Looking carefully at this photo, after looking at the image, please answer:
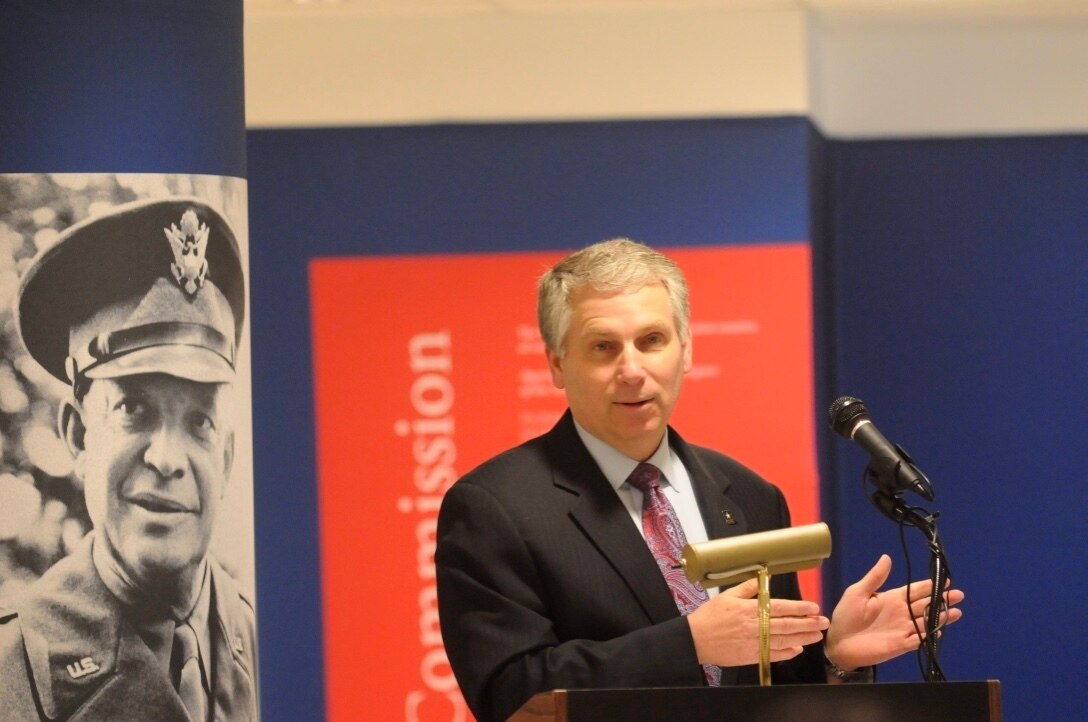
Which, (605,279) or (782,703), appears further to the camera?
(605,279)

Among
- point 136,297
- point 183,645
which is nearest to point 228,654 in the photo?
point 183,645

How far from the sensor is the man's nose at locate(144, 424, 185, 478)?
3477 mm

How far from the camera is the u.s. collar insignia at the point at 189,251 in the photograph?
3.52 m

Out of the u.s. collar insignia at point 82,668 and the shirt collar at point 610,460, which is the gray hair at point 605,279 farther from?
the u.s. collar insignia at point 82,668

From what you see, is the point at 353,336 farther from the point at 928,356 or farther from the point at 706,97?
the point at 928,356

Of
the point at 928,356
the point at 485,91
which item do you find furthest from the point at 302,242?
the point at 928,356

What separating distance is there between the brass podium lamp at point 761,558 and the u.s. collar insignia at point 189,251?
1.69 meters

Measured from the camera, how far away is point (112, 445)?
343cm

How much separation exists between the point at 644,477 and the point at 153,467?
1198 millimetres

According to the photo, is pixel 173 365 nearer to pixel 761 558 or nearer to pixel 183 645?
pixel 183 645

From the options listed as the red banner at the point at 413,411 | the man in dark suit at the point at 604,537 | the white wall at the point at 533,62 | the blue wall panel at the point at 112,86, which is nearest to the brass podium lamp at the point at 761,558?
the man in dark suit at the point at 604,537

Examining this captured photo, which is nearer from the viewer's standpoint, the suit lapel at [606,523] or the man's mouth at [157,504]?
the suit lapel at [606,523]

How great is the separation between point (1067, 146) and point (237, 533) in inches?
157

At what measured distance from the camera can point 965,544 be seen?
6395 millimetres
